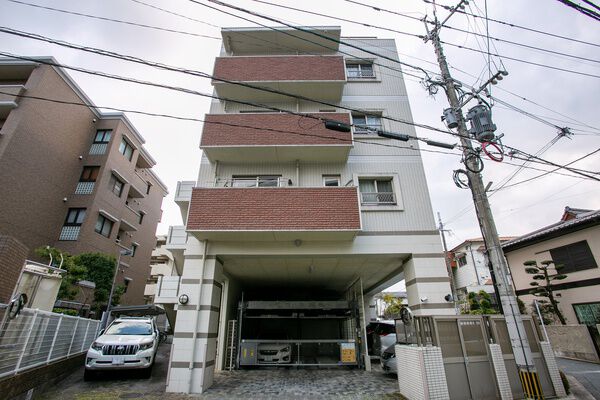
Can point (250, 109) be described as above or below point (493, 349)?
above

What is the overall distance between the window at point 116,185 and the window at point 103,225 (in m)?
2.47

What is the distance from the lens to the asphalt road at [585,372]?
7297 mm

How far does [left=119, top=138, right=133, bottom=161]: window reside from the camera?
2493 centimetres

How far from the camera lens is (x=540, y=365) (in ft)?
23.1

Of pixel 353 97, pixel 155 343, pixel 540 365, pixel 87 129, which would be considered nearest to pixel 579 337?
pixel 540 365

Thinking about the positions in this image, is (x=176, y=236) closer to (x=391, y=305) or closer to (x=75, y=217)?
(x=75, y=217)

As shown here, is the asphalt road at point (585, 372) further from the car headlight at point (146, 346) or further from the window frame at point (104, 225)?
the window frame at point (104, 225)

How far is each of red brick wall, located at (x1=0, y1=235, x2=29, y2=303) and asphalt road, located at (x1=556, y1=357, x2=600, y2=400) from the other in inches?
533

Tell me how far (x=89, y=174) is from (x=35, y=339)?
63.7ft

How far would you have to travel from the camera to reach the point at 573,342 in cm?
1154

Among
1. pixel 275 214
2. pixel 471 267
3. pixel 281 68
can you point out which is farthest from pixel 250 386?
pixel 471 267

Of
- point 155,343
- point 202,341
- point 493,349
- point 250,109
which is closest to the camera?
point 493,349

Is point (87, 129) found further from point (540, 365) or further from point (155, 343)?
point (540, 365)

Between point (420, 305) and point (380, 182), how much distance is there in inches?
176
